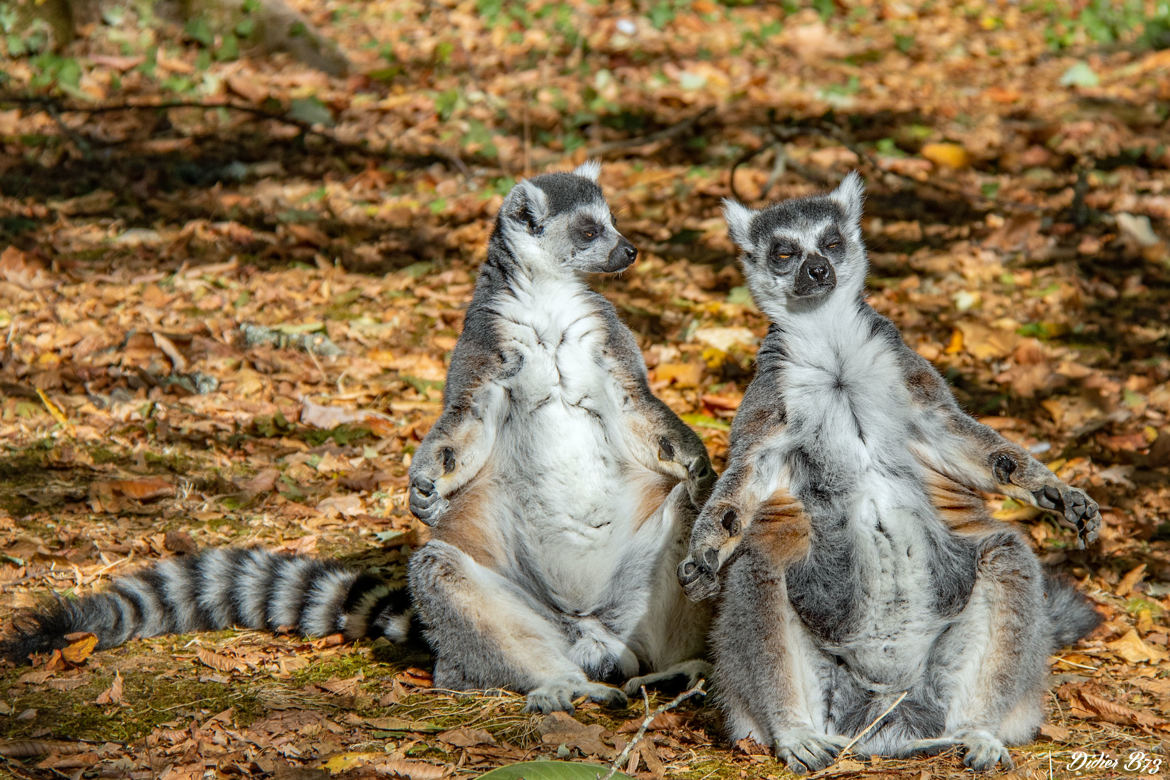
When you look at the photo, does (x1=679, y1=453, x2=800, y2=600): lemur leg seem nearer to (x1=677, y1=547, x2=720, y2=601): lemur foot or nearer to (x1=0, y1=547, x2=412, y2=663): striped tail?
(x1=677, y1=547, x2=720, y2=601): lemur foot

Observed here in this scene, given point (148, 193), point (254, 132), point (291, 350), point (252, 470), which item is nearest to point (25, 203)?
point (148, 193)

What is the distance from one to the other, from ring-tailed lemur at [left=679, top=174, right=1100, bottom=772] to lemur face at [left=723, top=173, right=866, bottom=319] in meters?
0.24

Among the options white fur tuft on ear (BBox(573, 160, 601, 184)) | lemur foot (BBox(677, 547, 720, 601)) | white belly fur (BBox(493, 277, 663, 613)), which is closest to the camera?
lemur foot (BBox(677, 547, 720, 601))

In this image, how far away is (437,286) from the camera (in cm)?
850

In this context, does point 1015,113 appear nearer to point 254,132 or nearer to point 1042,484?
point 254,132

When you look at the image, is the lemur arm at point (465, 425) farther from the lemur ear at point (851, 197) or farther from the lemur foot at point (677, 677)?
the lemur ear at point (851, 197)

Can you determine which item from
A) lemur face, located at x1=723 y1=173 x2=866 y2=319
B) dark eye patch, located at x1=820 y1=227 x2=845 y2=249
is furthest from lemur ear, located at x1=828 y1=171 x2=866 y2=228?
dark eye patch, located at x1=820 y1=227 x2=845 y2=249

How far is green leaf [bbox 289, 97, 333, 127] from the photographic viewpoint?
1145cm

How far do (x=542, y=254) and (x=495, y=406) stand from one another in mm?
716

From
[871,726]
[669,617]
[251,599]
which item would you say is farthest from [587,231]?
[871,726]

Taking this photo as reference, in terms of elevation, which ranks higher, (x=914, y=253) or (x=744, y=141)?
(x=744, y=141)

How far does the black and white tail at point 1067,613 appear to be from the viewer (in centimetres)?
448

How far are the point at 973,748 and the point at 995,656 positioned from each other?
0.98 feet

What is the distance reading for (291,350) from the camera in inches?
297
